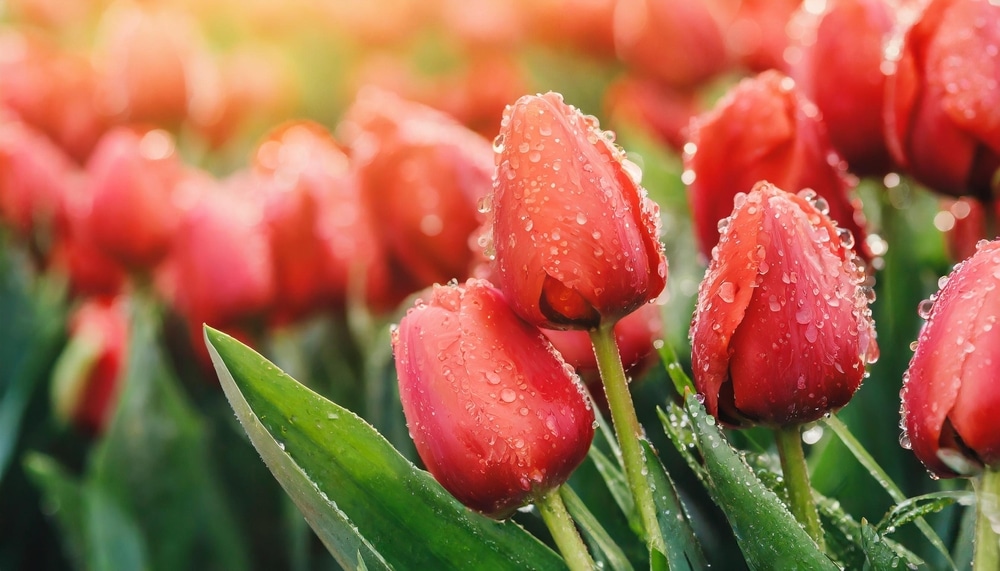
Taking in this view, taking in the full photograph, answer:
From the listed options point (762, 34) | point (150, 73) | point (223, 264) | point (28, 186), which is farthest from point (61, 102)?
point (762, 34)

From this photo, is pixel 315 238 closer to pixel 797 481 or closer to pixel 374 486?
pixel 374 486

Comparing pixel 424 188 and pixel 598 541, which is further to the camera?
pixel 424 188

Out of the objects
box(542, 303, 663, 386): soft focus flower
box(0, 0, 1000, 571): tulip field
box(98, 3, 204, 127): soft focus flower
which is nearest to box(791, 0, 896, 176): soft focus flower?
box(0, 0, 1000, 571): tulip field

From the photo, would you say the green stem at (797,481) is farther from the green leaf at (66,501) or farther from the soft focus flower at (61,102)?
the soft focus flower at (61,102)

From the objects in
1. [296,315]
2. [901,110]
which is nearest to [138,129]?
[296,315]

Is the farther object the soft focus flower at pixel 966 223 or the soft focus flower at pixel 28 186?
the soft focus flower at pixel 28 186

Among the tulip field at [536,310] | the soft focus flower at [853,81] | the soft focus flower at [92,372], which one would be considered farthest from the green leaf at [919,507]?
the soft focus flower at [92,372]
